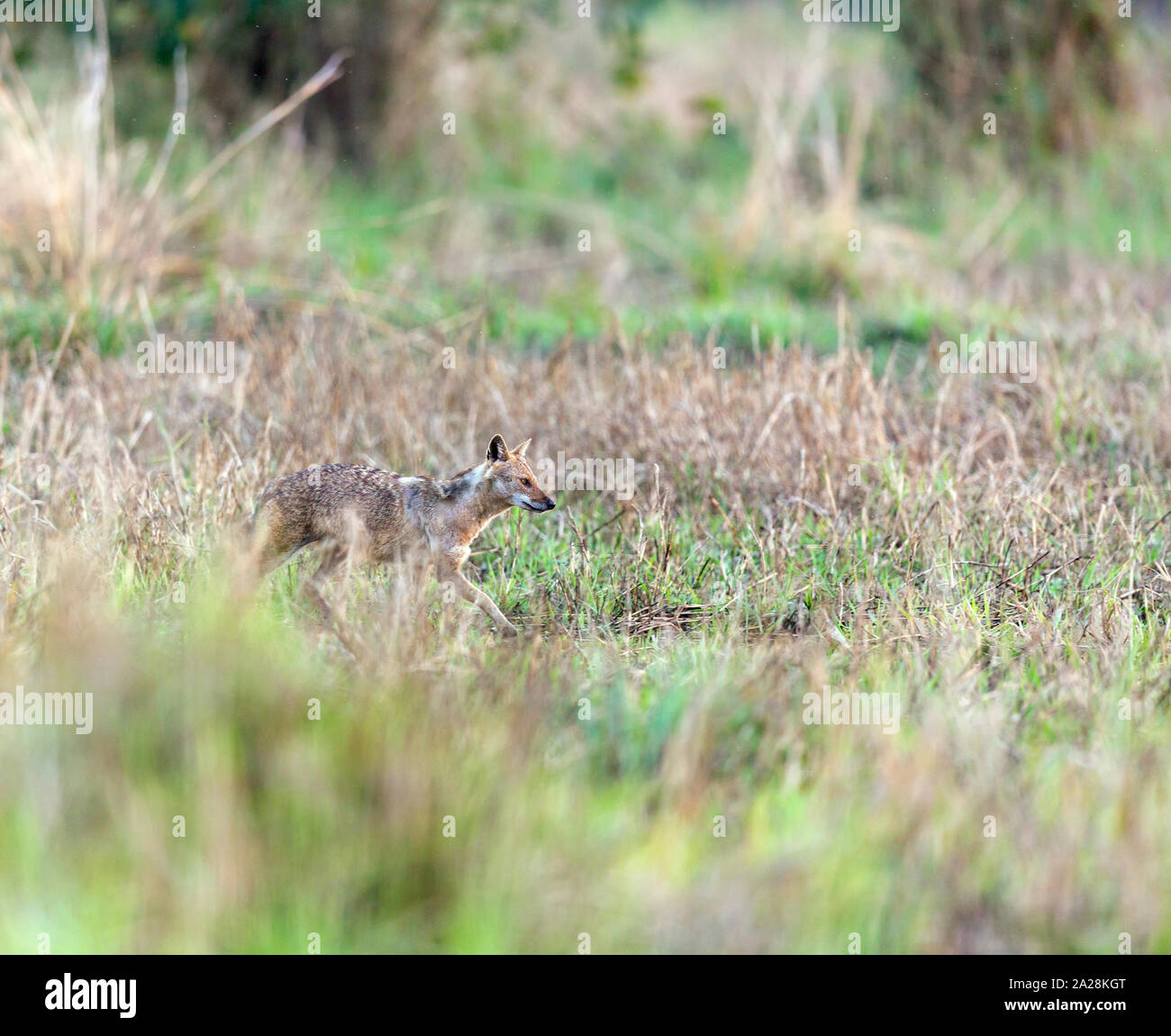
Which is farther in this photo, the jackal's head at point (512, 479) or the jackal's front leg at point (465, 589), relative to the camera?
the jackal's head at point (512, 479)

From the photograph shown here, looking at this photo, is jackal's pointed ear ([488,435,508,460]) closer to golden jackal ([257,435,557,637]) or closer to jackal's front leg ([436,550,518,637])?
golden jackal ([257,435,557,637])

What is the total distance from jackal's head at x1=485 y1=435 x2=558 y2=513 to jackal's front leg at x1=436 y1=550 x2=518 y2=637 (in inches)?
10.9

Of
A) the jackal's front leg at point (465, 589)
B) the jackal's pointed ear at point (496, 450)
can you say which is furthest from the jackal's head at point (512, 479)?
the jackal's front leg at point (465, 589)

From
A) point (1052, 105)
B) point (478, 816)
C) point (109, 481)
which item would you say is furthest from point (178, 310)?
point (1052, 105)

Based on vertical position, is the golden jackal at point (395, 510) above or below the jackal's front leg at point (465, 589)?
above

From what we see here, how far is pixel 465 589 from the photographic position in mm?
5121

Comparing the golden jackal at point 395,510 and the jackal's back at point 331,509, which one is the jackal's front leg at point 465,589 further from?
the jackal's back at point 331,509

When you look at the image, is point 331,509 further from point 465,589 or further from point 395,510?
point 465,589

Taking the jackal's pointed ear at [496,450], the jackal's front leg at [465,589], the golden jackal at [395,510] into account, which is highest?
the jackal's pointed ear at [496,450]

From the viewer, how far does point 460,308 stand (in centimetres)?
947

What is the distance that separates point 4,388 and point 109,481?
190 centimetres

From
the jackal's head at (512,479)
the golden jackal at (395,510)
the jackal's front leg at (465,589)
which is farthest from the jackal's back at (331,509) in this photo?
the jackal's head at (512,479)

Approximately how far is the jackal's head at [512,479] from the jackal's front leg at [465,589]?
277 millimetres

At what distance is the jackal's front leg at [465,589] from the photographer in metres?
4.96
